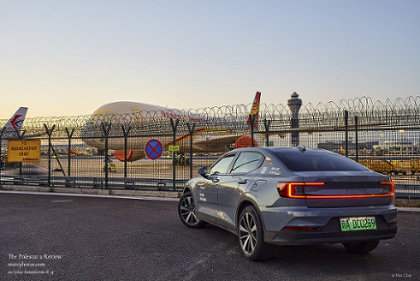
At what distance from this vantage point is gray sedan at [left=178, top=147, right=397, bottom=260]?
435 cm

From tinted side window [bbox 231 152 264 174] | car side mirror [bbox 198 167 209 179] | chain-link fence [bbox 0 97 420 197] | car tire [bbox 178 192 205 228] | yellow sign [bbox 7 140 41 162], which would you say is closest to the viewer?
tinted side window [bbox 231 152 264 174]

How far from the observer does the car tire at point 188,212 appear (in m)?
7.16

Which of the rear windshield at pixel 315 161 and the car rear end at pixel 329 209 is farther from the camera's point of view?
the rear windshield at pixel 315 161

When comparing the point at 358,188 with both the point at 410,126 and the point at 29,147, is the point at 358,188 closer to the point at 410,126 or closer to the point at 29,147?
the point at 410,126

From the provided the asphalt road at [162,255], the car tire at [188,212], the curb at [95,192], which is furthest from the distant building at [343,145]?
the car tire at [188,212]

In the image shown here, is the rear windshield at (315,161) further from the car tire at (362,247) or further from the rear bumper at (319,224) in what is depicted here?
the car tire at (362,247)

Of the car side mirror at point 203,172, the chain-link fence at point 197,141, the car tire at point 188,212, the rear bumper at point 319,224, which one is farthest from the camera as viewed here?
the chain-link fence at point 197,141

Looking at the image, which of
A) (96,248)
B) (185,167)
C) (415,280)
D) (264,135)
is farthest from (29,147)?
(415,280)

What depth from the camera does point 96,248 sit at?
563 cm

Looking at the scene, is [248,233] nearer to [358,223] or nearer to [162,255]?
[162,255]

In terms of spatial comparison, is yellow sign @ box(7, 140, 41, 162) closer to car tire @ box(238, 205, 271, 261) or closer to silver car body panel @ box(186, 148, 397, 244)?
car tire @ box(238, 205, 271, 261)

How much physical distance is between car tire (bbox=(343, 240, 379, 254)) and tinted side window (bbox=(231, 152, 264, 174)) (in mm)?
1746

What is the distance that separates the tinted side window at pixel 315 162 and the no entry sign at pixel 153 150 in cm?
883

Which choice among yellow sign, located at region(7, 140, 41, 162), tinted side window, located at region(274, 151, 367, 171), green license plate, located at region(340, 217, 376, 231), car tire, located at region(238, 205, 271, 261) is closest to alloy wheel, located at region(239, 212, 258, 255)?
car tire, located at region(238, 205, 271, 261)
